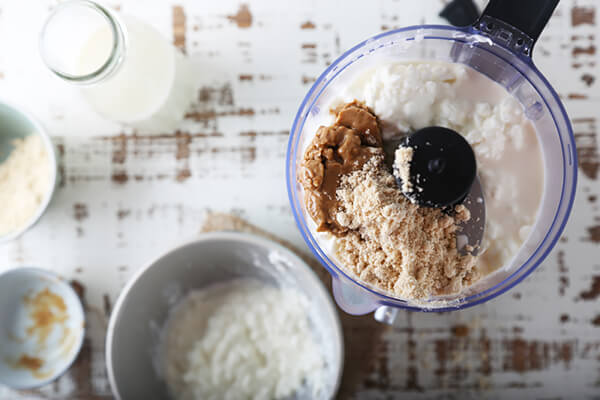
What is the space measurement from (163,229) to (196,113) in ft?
0.86

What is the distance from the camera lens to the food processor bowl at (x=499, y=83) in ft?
2.49

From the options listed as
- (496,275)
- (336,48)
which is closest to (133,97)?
(336,48)

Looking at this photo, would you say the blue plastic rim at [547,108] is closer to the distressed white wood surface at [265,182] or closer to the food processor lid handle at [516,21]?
the food processor lid handle at [516,21]

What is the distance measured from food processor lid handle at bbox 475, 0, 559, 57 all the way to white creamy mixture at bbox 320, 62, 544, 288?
0.07 meters

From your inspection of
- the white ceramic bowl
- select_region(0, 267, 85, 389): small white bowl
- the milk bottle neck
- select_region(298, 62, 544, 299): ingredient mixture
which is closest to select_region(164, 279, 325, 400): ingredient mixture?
the white ceramic bowl

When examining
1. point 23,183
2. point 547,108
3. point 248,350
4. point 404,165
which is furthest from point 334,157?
point 23,183

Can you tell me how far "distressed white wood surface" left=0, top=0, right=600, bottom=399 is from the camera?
3.42ft

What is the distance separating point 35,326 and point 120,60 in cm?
64

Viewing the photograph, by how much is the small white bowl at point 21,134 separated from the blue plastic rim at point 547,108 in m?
0.54

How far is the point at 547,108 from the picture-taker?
78cm

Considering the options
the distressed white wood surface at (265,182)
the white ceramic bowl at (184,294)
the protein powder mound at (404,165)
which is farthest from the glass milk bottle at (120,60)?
the protein powder mound at (404,165)

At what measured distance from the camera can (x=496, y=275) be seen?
770 mm

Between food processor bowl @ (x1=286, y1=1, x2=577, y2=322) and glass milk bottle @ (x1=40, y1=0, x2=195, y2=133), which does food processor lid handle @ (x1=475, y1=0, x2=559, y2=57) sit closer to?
food processor bowl @ (x1=286, y1=1, x2=577, y2=322)

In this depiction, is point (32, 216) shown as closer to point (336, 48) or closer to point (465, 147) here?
point (336, 48)
